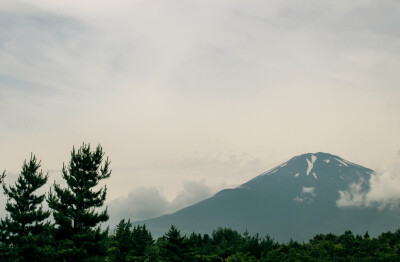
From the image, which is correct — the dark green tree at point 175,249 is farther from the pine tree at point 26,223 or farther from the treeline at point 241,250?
the pine tree at point 26,223

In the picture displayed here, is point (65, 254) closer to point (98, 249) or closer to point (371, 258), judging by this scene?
point (98, 249)

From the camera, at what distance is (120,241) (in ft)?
166

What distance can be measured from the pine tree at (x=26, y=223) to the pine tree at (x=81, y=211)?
192 cm

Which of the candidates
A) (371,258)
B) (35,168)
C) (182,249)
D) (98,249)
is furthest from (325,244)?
(35,168)

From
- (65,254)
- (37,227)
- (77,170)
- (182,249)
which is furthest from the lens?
(182,249)

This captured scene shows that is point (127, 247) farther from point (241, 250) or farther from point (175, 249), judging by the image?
point (241, 250)

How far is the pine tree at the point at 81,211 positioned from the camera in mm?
32281

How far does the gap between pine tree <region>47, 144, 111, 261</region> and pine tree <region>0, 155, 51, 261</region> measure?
1922mm

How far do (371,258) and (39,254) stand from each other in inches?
1326

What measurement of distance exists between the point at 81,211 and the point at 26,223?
7.16 metres

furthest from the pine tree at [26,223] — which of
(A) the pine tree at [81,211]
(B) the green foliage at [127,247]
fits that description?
(B) the green foliage at [127,247]

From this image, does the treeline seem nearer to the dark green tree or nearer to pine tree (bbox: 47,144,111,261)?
A: the dark green tree

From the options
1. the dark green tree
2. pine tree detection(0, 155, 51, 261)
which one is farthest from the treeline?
pine tree detection(0, 155, 51, 261)

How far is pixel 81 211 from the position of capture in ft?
109
